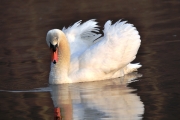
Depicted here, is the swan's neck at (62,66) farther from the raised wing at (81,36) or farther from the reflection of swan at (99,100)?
the raised wing at (81,36)

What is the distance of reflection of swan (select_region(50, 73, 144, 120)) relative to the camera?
9.38m

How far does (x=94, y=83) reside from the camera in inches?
470

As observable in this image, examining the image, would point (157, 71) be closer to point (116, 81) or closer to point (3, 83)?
point (116, 81)

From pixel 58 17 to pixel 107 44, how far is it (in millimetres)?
7912

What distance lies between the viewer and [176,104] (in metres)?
9.63

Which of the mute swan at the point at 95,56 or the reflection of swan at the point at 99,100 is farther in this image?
the mute swan at the point at 95,56

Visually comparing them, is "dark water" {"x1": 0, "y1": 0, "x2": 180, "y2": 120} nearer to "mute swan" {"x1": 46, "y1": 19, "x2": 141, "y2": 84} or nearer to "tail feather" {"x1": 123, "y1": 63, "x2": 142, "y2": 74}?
"tail feather" {"x1": 123, "y1": 63, "x2": 142, "y2": 74}

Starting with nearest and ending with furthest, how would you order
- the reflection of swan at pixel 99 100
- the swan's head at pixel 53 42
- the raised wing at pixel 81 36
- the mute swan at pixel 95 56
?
the reflection of swan at pixel 99 100 < the swan's head at pixel 53 42 < the mute swan at pixel 95 56 < the raised wing at pixel 81 36

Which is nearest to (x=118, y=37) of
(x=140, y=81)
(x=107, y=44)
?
(x=107, y=44)

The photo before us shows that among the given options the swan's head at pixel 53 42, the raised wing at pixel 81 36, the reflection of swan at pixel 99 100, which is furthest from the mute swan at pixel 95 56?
the raised wing at pixel 81 36

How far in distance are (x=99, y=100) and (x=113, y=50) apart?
2.07 m

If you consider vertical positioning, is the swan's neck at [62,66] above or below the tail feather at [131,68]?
above

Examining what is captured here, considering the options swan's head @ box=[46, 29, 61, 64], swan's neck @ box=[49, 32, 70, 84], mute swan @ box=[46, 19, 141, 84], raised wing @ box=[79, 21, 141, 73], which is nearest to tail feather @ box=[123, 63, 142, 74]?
mute swan @ box=[46, 19, 141, 84]

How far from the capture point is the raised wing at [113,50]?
1212cm
